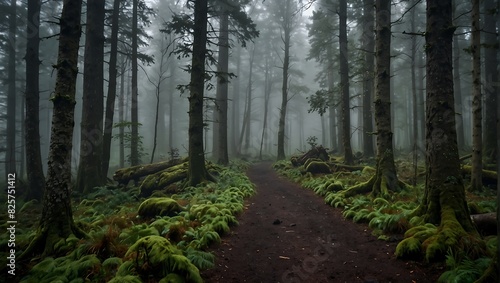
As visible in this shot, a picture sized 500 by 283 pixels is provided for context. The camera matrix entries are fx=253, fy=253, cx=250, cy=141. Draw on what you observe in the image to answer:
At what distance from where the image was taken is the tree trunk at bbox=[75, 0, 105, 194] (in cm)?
1259

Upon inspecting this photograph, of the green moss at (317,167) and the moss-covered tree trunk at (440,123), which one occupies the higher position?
the moss-covered tree trunk at (440,123)

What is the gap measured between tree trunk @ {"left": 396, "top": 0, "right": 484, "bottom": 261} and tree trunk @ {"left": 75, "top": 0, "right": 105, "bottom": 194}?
13414mm

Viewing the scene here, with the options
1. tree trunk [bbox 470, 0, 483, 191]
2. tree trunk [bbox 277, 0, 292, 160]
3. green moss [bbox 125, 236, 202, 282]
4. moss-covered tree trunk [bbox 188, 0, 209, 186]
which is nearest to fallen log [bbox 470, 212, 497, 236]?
tree trunk [bbox 470, 0, 483, 191]

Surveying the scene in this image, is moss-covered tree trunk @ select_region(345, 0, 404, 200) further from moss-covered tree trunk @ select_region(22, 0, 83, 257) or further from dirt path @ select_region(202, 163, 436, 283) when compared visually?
moss-covered tree trunk @ select_region(22, 0, 83, 257)

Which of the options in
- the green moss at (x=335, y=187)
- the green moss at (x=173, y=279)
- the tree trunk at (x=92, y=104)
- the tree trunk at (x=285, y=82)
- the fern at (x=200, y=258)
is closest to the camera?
the green moss at (x=173, y=279)

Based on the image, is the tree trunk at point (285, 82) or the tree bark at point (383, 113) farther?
the tree trunk at point (285, 82)

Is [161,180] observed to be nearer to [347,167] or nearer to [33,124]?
[33,124]

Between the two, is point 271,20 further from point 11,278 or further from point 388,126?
point 11,278

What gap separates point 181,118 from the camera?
5244 centimetres

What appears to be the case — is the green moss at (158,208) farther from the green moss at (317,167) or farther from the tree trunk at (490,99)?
the tree trunk at (490,99)

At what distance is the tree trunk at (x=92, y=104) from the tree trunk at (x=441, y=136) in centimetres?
1341

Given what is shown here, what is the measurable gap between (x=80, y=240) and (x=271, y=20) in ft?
114

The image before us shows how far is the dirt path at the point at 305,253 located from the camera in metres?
4.46

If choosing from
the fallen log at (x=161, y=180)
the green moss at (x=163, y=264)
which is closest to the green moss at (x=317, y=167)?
the fallen log at (x=161, y=180)
